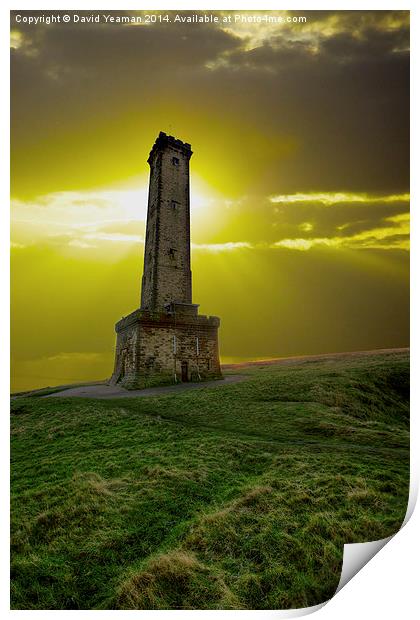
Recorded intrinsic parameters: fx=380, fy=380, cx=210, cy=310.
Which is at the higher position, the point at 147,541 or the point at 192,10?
the point at 192,10

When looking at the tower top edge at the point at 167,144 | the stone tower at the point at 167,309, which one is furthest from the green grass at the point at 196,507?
the tower top edge at the point at 167,144

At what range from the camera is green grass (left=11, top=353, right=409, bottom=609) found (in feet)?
18.7

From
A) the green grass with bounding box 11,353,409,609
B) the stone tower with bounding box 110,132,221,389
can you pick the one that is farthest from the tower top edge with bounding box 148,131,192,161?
the green grass with bounding box 11,353,409,609

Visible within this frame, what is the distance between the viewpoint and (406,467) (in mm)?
8344

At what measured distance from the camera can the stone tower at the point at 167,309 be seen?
67.2 ft

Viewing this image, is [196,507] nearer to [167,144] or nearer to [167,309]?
[167,309]

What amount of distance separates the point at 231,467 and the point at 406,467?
3835mm

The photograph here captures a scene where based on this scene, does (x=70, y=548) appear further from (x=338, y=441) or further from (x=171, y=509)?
(x=338, y=441)

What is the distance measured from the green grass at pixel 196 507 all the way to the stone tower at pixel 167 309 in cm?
865

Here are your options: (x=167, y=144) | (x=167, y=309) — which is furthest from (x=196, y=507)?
(x=167, y=144)

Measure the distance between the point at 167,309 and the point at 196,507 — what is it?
1688 centimetres

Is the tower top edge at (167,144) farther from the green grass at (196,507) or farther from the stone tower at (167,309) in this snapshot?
the green grass at (196,507)

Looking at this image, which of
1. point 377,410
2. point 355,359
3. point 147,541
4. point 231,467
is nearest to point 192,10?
point 231,467

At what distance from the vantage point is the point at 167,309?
2336 cm
